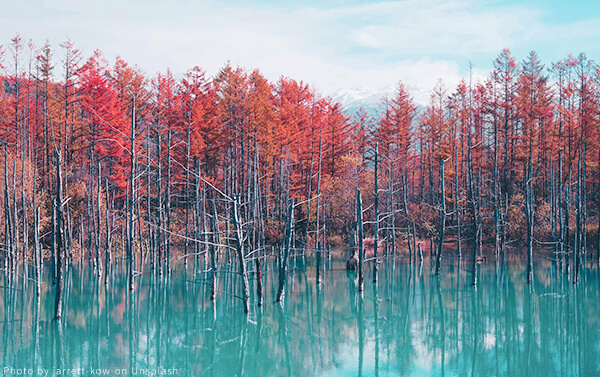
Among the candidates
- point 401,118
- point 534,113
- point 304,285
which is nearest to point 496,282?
point 304,285

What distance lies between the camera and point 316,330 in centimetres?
1573

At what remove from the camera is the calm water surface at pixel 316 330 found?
12.2m

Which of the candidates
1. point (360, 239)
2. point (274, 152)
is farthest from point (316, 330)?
point (274, 152)

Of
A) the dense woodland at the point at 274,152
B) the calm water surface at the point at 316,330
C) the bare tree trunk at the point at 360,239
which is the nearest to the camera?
the calm water surface at the point at 316,330

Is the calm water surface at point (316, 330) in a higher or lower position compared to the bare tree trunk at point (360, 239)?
lower

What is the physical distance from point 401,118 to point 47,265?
30.5 m

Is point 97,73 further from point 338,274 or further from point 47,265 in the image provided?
point 338,274

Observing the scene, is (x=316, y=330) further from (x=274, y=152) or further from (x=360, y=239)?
(x=274, y=152)

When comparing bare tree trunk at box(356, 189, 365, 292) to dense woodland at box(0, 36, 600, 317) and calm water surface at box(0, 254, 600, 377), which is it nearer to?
calm water surface at box(0, 254, 600, 377)

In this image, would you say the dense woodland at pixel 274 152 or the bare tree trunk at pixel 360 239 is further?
the dense woodland at pixel 274 152

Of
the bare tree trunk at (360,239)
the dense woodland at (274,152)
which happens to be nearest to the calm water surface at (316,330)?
the bare tree trunk at (360,239)

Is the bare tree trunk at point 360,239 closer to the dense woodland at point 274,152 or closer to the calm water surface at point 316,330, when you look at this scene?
the calm water surface at point 316,330

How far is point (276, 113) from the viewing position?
125 feet

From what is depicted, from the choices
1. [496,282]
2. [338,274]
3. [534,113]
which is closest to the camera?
[496,282]
